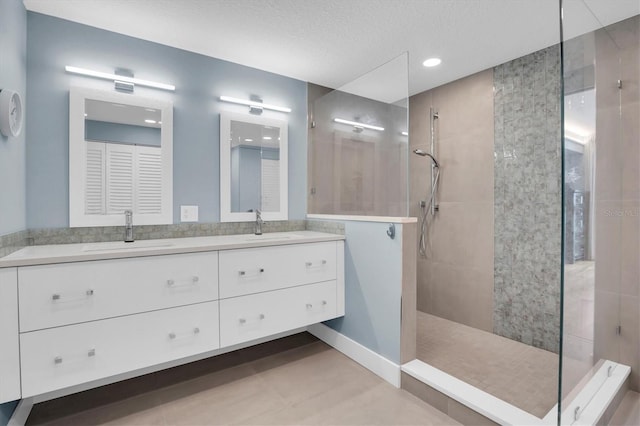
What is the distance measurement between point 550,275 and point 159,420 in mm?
2667

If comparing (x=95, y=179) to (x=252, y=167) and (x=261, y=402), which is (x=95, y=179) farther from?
(x=261, y=402)

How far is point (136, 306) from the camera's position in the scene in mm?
1624

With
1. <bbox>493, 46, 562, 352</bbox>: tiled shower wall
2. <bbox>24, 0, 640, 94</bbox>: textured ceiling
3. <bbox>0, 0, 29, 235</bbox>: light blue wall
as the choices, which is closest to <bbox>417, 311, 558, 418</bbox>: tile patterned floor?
<bbox>493, 46, 562, 352</bbox>: tiled shower wall

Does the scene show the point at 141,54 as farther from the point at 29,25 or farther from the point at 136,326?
the point at 136,326

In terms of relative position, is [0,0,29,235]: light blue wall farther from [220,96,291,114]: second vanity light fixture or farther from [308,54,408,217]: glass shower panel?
[308,54,408,217]: glass shower panel

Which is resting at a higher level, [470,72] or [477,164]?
[470,72]

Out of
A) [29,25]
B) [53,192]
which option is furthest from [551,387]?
[29,25]

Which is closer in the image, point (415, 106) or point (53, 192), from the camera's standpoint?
point (53, 192)

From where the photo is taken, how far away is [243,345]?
2.46 meters

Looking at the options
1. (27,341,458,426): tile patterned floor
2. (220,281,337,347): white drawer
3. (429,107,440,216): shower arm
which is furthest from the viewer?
(429,107,440,216): shower arm

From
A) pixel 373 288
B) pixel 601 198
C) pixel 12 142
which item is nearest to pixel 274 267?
pixel 373 288

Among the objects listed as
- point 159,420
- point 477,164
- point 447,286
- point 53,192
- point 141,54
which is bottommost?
point 159,420

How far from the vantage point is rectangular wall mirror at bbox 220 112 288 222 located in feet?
→ 8.06

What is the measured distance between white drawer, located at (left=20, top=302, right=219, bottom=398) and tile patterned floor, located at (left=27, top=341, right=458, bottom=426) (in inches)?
11.7
